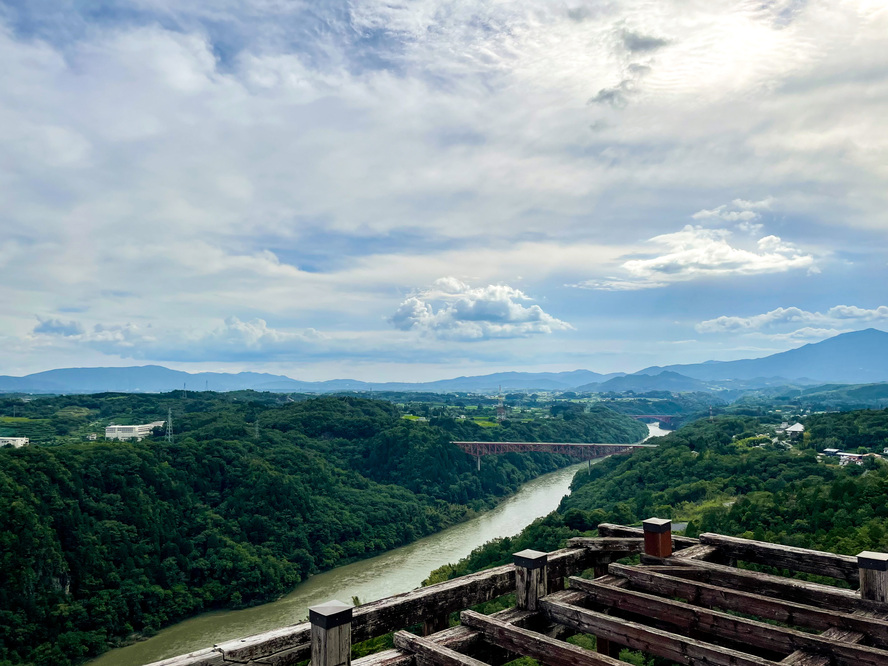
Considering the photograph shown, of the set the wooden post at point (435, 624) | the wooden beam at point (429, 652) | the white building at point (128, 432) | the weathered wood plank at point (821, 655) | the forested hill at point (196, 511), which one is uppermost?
the wooden beam at point (429, 652)

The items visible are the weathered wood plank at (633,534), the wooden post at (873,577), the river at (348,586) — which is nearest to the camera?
the wooden post at (873,577)

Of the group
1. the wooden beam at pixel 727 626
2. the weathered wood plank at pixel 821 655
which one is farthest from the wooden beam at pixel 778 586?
the wooden beam at pixel 727 626

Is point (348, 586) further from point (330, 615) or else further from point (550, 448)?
point (330, 615)

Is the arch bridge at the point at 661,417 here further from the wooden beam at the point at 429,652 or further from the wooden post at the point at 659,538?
the wooden beam at the point at 429,652

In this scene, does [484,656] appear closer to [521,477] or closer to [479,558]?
[479,558]

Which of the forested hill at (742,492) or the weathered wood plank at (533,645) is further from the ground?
the weathered wood plank at (533,645)

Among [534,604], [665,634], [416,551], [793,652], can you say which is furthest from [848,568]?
[416,551]
